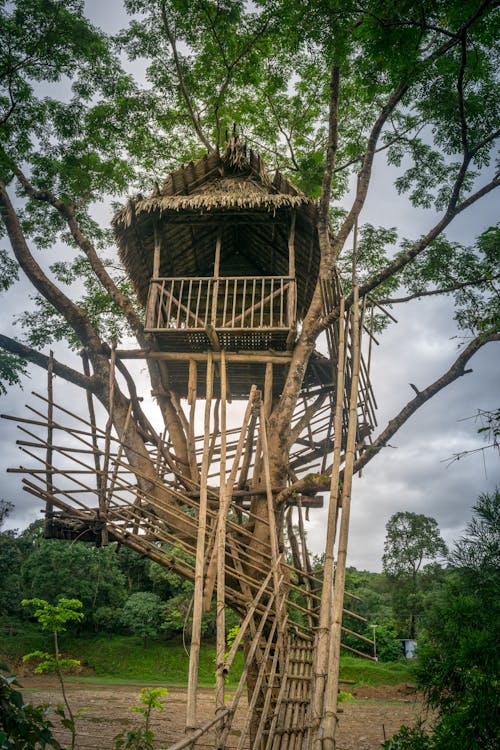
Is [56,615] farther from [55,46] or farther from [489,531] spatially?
[55,46]

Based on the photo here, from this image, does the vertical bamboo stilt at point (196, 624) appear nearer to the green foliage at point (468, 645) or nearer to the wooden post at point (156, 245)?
the green foliage at point (468, 645)

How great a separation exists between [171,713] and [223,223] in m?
11.5

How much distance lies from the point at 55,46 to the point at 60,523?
26.8 feet

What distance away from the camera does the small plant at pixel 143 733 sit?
3.44 m

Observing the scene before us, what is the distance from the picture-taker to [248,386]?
30.6 ft

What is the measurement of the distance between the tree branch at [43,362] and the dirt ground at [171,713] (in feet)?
15.4

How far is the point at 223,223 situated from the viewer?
7.65m

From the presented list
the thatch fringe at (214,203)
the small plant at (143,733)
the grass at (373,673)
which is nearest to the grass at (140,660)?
the grass at (373,673)

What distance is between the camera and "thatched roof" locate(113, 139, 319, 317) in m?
7.24

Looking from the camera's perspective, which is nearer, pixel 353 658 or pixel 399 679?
pixel 399 679

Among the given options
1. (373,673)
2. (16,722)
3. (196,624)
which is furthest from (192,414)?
(373,673)

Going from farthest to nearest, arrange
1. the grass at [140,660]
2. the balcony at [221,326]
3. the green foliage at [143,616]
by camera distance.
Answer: the green foliage at [143,616], the grass at [140,660], the balcony at [221,326]

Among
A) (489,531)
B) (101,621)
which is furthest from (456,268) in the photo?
(101,621)

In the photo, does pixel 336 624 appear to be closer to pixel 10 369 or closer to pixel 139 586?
pixel 10 369
